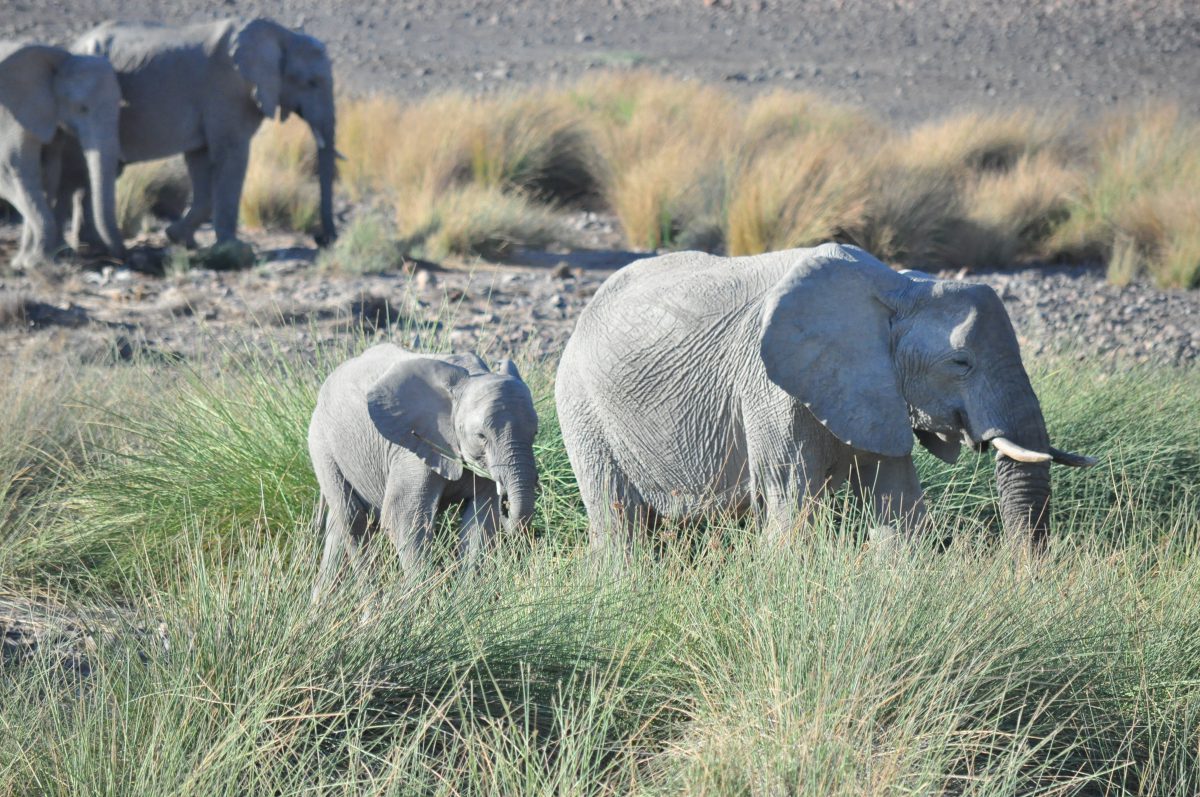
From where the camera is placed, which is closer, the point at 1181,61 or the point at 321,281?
the point at 321,281

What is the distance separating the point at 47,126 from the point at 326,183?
2.13 meters

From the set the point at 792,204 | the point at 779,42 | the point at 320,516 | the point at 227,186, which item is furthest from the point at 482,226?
the point at 779,42

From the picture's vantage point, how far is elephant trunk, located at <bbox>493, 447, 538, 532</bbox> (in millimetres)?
4074

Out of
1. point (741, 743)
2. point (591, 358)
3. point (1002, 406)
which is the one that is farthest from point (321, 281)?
point (741, 743)

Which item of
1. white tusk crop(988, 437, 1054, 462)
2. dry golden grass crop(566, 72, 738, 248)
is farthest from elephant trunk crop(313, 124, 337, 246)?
white tusk crop(988, 437, 1054, 462)

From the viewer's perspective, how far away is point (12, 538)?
516cm

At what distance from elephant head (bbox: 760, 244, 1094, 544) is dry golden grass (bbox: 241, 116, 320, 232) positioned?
9247mm

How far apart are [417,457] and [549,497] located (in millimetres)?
1188

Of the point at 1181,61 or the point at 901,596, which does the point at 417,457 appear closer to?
the point at 901,596

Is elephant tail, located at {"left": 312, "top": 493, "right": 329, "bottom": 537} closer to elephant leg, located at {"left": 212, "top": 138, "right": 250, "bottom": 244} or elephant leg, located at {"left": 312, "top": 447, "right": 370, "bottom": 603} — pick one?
elephant leg, located at {"left": 312, "top": 447, "right": 370, "bottom": 603}

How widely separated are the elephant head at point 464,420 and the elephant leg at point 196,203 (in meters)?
7.88

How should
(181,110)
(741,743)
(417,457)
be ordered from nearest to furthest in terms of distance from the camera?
1. (741,743)
2. (417,457)
3. (181,110)

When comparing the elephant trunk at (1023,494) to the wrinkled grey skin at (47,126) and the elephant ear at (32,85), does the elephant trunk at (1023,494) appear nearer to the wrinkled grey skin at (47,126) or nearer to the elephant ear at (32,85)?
the wrinkled grey skin at (47,126)

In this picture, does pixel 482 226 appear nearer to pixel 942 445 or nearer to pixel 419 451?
pixel 419 451
